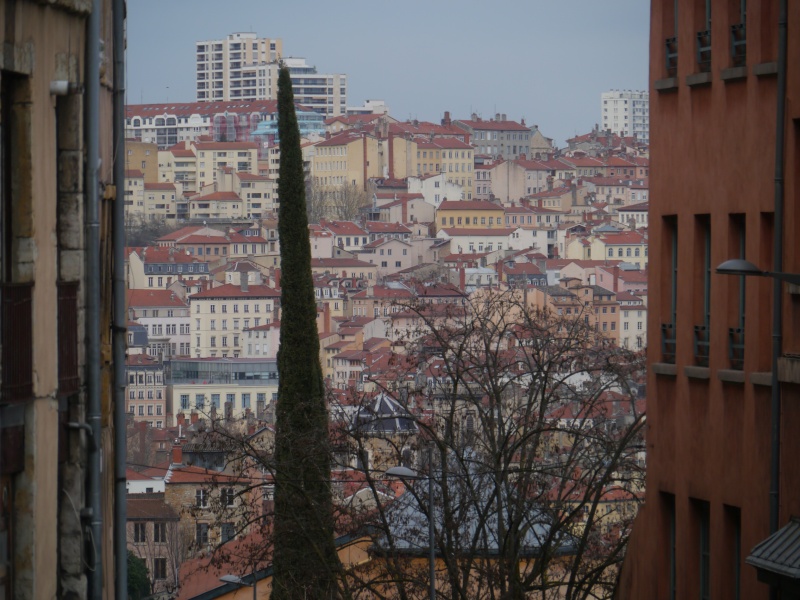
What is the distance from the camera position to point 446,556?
16344mm

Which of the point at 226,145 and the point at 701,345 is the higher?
the point at 226,145

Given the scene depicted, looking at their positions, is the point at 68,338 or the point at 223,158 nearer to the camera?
the point at 68,338

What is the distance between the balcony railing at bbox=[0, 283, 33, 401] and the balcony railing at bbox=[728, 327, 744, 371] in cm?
494

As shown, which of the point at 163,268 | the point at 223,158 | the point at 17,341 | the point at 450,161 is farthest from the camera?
the point at 223,158

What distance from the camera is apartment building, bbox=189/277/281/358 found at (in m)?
125

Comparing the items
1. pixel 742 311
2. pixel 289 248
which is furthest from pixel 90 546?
pixel 289 248

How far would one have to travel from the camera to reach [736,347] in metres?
10.6

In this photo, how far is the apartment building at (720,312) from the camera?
9.77 meters

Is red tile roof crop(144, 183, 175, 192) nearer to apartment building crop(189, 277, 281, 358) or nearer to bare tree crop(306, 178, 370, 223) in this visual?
bare tree crop(306, 178, 370, 223)

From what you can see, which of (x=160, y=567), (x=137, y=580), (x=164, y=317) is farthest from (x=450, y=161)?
(x=137, y=580)

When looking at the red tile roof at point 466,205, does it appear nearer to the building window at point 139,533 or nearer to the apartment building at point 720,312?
the building window at point 139,533

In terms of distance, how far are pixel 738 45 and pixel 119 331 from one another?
4307 mm

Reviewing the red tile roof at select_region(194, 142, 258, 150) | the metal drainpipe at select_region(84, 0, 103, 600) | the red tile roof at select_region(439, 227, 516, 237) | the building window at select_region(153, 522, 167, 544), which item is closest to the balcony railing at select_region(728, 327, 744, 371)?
the metal drainpipe at select_region(84, 0, 103, 600)

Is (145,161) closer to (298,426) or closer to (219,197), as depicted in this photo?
(219,197)
